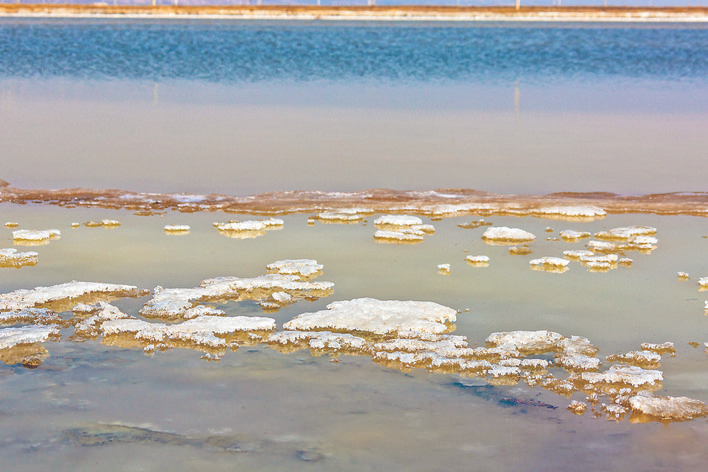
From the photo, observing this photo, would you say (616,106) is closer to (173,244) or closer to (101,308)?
(173,244)

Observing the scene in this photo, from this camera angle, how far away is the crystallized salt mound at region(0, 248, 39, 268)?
674 cm

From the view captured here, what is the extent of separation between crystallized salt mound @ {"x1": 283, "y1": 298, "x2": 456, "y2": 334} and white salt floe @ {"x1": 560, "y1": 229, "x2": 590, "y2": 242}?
2.43m

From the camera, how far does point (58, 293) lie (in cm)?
586

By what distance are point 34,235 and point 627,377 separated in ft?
17.6

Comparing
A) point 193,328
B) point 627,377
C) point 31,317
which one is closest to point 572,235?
point 627,377

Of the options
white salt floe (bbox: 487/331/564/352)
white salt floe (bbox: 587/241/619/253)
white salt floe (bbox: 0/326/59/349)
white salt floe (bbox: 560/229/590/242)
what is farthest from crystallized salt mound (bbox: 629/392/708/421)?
white salt floe (bbox: 0/326/59/349)

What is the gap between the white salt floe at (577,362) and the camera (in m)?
4.79

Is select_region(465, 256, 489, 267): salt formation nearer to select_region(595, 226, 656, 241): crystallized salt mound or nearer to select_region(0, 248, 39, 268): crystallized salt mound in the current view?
select_region(595, 226, 656, 241): crystallized salt mound

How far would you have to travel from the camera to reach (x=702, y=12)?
69125 mm

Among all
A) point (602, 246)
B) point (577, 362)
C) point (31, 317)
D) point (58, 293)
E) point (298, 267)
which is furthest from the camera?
point (602, 246)

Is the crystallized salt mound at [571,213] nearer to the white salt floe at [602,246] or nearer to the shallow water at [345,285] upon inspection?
the shallow water at [345,285]

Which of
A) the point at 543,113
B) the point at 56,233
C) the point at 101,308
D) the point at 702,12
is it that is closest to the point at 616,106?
the point at 543,113

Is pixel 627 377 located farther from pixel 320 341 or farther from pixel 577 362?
pixel 320 341

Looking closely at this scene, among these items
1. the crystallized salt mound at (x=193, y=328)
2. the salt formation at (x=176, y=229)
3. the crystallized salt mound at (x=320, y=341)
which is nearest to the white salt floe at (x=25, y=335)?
the crystallized salt mound at (x=193, y=328)
